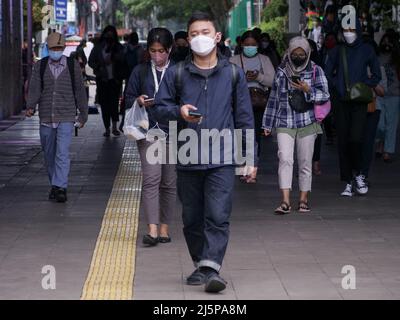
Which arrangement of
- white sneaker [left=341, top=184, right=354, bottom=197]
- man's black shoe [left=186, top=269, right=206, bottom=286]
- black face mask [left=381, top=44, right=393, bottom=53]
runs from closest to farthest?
man's black shoe [left=186, top=269, right=206, bottom=286]
white sneaker [left=341, top=184, right=354, bottom=197]
black face mask [left=381, top=44, right=393, bottom=53]

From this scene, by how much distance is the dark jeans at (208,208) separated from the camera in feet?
26.7

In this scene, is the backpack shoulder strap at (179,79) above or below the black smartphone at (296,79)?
above

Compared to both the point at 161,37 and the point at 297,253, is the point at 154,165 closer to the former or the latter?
the point at 161,37

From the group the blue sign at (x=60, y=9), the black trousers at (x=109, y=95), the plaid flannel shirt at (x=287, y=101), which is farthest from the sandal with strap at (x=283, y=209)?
the blue sign at (x=60, y=9)

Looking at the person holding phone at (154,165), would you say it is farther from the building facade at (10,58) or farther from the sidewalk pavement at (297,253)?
the building facade at (10,58)

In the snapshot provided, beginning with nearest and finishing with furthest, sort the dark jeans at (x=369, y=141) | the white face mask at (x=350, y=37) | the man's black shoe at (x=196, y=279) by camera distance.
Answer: the man's black shoe at (x=196, y=279), the white face mask at (x=350, y=37), the dark jeans at (x=369, y=141)

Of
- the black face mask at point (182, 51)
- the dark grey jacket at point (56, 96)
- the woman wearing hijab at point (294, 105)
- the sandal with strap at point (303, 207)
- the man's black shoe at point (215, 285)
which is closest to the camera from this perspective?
the man's black shoe at point (215, 285)

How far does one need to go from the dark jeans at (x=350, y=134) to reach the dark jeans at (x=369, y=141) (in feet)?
0.31

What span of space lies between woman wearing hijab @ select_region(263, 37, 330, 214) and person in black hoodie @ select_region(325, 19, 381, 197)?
1.22 m

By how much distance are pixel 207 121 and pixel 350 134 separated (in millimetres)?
5090

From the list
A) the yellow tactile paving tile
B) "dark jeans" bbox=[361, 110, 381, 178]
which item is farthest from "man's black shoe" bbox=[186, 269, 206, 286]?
"dark jeans" bbox=[361, 110, 381, 178]

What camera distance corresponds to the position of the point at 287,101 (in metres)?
11.7

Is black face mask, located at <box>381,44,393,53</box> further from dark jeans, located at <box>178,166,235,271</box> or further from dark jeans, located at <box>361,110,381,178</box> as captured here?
dark jeans, located at <box>178,166,235,271</box>

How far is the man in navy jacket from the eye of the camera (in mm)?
8141
